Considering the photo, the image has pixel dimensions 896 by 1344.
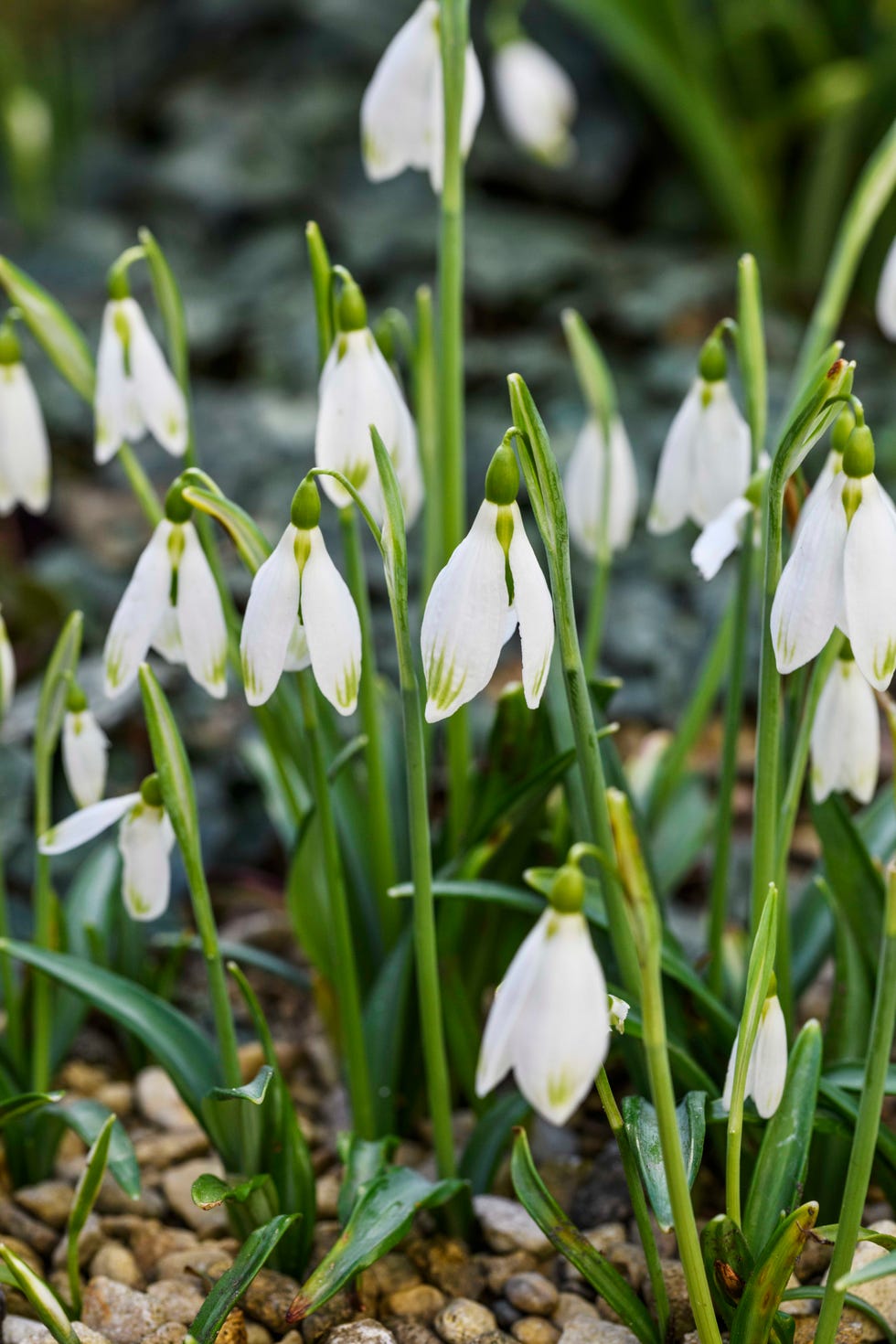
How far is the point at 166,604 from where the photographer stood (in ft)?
4.15

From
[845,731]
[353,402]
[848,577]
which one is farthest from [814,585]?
[353,402]

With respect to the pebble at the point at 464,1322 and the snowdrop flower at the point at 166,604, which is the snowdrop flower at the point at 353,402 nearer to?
the snowdrop flower at the point at 166,604

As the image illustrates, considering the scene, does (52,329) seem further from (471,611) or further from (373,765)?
(471,611)

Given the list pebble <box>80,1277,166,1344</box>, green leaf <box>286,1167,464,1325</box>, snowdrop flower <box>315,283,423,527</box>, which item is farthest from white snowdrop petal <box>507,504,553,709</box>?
pebble <box>80,1277,166,1344</box>

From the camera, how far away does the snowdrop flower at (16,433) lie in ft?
4.85

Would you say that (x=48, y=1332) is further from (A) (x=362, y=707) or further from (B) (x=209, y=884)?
(B) (x=209, y=884)

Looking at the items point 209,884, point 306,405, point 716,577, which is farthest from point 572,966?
point 306,405

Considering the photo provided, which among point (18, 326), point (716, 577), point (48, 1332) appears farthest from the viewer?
point (18, 326)

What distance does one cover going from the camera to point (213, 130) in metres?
3.85

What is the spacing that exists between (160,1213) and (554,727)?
0.71m

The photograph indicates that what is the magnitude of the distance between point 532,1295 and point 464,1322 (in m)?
0.08

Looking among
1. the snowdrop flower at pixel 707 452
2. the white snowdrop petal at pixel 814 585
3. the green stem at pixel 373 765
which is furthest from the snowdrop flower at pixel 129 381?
the white snowdrop petal at pixel 814 585

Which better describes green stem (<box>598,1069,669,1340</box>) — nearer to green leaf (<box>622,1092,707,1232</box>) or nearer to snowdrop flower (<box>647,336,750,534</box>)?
green leaf (<box>622,1092,707,1232</box>)

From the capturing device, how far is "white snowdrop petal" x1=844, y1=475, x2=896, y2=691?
1022 millimetres
